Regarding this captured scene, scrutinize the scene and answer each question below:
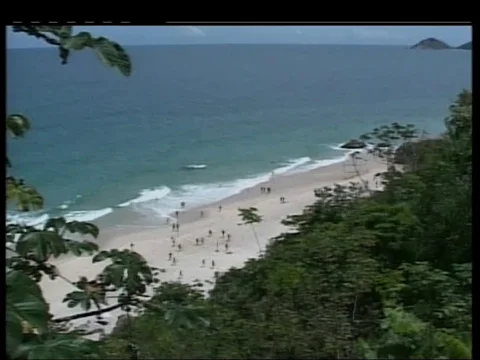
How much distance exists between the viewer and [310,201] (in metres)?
1.38

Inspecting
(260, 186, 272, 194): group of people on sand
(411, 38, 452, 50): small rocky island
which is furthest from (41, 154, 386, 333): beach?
(411, 38, 452, 50): small rocky island

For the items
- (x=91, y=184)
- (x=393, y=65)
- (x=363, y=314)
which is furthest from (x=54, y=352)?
(x=393, y=65)

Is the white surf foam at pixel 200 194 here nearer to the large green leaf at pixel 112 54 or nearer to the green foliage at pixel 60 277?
the green foliage at pixel 60 277

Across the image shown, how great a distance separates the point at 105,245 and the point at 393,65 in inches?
24.4

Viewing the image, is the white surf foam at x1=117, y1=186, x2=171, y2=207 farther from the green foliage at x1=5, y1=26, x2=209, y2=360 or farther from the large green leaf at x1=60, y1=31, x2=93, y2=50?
the large green leaf at x1=60, y1=31, x2=93, y2=50

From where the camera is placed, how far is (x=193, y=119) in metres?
1.38

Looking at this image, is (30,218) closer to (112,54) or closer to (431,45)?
(112,54)

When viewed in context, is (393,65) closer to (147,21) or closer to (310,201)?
(310,201)

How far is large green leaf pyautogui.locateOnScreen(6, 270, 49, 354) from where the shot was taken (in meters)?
1.28

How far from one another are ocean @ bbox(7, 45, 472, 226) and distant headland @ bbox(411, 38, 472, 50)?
0.05 ft

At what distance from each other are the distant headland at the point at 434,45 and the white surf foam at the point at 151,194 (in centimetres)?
51

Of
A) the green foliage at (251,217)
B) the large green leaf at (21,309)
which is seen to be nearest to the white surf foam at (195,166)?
the green foliage at (251,217)

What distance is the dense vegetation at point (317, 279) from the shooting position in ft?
4.34

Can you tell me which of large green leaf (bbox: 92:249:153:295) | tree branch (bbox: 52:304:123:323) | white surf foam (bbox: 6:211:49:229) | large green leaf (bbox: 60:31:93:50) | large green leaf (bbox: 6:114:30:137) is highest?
large green leaf (bbox: 60:31:93:50)
